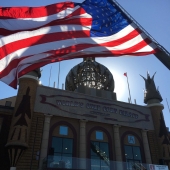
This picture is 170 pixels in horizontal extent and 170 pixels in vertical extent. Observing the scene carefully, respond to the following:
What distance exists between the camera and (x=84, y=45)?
38.1ft

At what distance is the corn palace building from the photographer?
83.0ft

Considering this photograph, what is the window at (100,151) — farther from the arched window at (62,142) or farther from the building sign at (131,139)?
the building sign at (131,139)

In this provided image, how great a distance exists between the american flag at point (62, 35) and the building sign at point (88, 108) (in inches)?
756

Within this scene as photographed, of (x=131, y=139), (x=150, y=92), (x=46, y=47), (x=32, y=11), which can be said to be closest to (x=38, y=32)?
(x=46, y=47)

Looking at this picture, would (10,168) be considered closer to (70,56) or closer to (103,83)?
(70,56)

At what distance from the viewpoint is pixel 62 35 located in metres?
11.8

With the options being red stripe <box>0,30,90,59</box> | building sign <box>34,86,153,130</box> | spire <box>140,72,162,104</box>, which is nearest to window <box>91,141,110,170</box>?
building sign <box>34,86,153,130</box>

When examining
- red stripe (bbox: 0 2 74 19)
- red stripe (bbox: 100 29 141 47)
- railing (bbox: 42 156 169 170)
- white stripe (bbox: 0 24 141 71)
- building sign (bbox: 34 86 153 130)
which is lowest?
railing (bbox: 42 156 169 170)

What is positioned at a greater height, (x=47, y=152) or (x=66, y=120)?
(x=66, y=120)

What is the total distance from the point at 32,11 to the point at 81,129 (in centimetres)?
2185

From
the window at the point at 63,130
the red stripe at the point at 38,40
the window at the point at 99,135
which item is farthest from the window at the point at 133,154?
the red stripe at the point at 38,40

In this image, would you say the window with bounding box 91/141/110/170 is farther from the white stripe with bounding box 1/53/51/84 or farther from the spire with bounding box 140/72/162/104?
the white stripe with bounding box 1/53/51/84

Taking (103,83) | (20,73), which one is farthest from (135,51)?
(103,83)

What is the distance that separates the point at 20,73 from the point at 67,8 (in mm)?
5062
